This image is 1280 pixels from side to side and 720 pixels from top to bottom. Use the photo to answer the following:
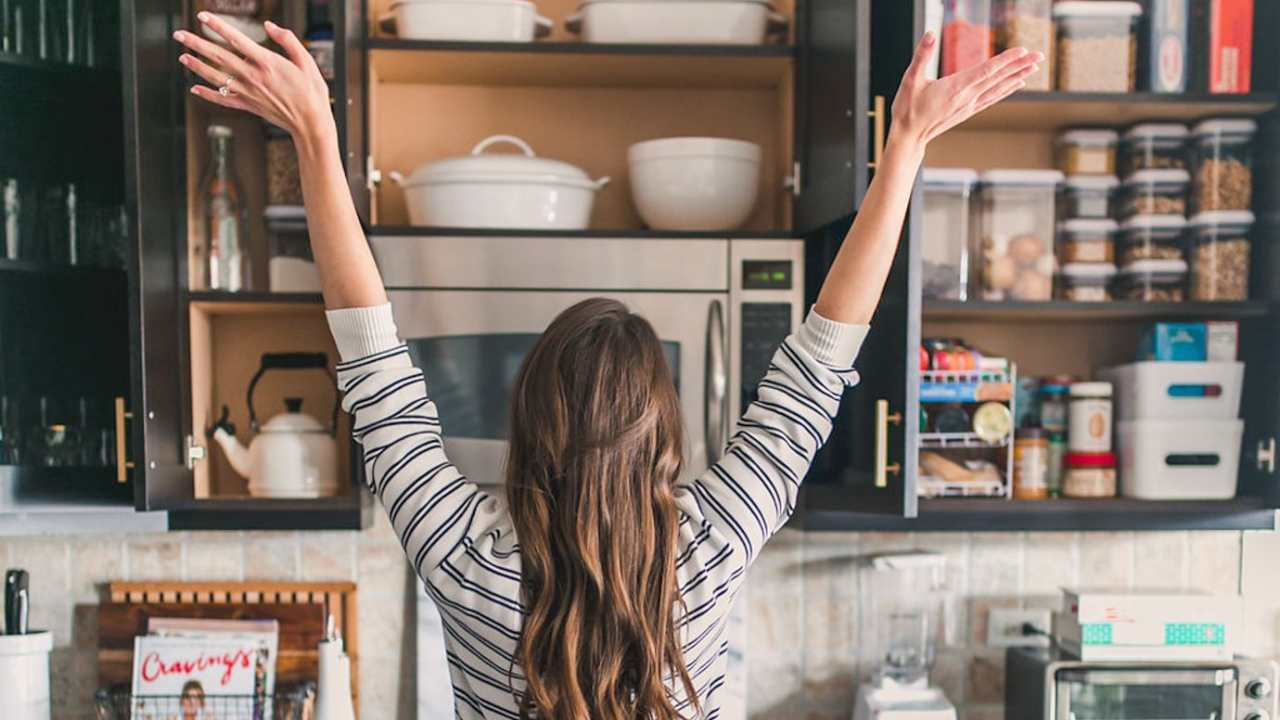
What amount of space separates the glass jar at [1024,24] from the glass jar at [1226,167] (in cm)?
31

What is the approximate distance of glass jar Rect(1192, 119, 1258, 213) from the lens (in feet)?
5.72

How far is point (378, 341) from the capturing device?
3.53 feet

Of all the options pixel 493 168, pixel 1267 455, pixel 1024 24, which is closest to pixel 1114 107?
pixel 1024 24

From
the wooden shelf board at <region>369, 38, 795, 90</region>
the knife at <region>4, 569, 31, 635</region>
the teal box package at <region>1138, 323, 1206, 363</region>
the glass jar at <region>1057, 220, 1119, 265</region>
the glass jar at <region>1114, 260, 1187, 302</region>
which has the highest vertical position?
the wooden shelf board at <region>369, 38, 795, 90</region>

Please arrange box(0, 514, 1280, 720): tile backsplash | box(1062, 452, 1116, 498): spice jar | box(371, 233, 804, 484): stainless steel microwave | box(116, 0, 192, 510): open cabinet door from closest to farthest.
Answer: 1. box(116, 0, 192, 510): open cabinet door
2. box(371, 233, 804, 484): stainless steel microwave
3. box(1062, 452, 1116, 498): spice jar
4. box(0, 514, 1280, 720): tile backsplash

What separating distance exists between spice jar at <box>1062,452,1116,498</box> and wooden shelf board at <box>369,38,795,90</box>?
86 cm

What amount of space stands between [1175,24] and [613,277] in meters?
1.02

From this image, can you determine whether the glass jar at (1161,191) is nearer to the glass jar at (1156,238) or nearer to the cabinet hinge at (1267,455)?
the glass jar at (1156,238)

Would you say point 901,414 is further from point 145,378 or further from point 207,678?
point 207,678

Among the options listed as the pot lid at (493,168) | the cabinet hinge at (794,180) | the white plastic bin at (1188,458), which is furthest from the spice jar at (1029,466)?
the pot lid at (493,168)

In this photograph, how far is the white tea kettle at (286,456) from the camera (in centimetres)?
175

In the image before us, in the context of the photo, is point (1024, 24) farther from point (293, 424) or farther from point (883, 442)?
point (293, 424)

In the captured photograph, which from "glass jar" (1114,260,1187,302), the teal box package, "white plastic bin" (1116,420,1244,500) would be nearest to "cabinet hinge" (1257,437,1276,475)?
"white plastic bin" (1116,420,1244,500)

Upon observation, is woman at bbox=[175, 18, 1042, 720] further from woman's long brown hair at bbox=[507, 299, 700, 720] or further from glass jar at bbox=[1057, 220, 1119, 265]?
glass jar at bbox=[1057, 220, 1119, 265]
